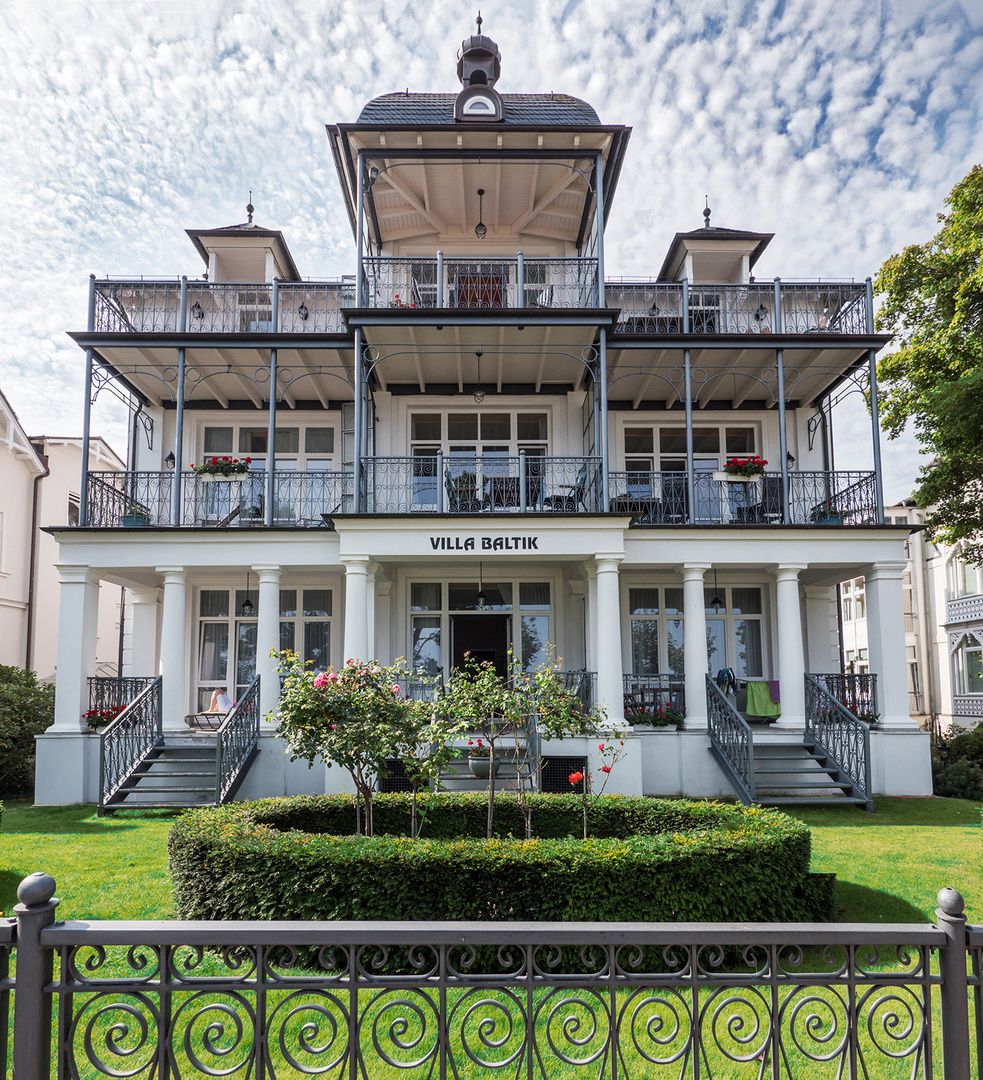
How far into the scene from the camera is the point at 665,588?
687 inches

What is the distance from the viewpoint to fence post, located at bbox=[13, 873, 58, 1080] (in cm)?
281

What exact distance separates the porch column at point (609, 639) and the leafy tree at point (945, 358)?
740 cm

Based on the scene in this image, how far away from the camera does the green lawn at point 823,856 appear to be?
7.24 metres

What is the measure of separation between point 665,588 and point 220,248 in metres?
12.3

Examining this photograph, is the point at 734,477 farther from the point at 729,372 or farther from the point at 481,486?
the point at 481,486

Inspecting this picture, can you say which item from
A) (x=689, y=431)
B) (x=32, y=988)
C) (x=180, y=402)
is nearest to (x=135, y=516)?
(x=180, y=402)

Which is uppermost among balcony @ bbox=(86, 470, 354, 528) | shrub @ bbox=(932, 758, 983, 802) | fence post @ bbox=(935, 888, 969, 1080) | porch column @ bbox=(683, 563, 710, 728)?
balcony @ bbox=(86, 470, 354, 528)

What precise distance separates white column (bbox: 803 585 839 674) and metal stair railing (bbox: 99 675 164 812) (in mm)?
12995

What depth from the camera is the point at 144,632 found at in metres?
17.6

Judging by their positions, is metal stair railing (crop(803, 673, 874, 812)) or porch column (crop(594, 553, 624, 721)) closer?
metal stair railing (crop(803, 673, 874, 812))

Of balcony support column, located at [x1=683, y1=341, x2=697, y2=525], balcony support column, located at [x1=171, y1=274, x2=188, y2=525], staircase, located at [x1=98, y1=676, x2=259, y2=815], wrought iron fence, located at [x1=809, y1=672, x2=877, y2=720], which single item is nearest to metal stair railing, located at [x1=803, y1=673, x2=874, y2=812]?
wrought iron fence, located at [x1=809, y1=672, x2=877, y2=720]

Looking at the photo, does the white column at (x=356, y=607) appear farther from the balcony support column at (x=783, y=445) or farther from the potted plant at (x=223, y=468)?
the balcony support column at (x=783, y=445)

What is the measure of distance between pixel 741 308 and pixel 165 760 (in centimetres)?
1399

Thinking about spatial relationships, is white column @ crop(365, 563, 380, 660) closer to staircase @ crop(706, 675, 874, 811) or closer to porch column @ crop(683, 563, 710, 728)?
porch column @ crop(683, 563, 710, 728)
